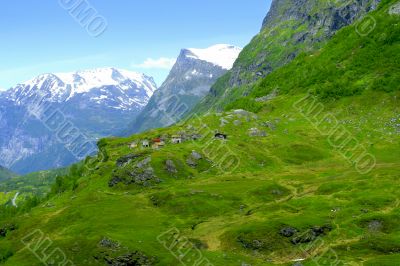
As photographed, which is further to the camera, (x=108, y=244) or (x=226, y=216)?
(x=226, y=216)

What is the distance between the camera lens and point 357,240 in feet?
347

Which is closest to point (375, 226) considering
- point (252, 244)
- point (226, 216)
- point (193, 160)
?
point (252, 244)

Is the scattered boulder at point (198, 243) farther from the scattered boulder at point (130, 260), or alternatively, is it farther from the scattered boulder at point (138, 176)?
the scattered boulder at point (138, 176)

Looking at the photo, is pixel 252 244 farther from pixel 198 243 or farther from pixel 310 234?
pixel 310 234

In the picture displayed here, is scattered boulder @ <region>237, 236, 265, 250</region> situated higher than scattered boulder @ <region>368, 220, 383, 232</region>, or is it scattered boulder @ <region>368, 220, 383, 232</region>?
scattered boulder @ <region>368, 220, 383, 232</region>

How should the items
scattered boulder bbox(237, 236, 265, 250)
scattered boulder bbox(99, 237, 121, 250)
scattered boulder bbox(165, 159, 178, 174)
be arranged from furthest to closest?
scattered boulder bbox(165, 159, 178, 174) → scattered boulder bbox(237, 236, 265, 250) → scattered boulder bbox(99, 237, 121, 250)

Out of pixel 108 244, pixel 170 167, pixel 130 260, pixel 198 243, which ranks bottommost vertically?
pixel 130 260

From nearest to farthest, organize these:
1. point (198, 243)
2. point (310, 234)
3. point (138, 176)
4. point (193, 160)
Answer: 1. point (310, 234)
2. point (198, 243)
3. point (138, 176)
4. point (193, 160)

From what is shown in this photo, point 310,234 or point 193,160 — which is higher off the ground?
point 193,160

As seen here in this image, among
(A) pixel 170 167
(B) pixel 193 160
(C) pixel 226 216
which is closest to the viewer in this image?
(C) pixel 226 216

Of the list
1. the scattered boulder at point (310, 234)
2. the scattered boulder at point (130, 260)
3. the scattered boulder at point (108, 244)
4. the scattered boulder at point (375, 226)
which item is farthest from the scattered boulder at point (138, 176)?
the scattered boulder at point (375, 226)

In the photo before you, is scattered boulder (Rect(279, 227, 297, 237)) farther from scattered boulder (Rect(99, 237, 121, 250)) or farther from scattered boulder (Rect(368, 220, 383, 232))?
scattered boulder (Rect(99, 237, 121, 250))

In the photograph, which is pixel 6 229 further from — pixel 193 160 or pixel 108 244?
pixel 193 160

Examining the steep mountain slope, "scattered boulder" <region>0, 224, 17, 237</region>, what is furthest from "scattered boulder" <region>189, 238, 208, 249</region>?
"scattered boulder" <region>0, 224, 17, 237</region>
